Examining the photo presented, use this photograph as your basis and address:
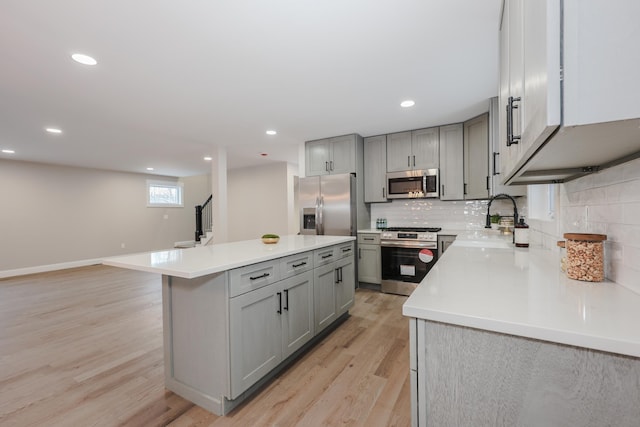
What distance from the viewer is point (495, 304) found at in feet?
2.76

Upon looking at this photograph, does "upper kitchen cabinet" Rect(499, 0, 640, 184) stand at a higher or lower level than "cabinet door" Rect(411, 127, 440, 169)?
lower

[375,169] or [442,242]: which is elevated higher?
[375,169]

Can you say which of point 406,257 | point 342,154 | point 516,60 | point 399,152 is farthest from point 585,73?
point 342,154

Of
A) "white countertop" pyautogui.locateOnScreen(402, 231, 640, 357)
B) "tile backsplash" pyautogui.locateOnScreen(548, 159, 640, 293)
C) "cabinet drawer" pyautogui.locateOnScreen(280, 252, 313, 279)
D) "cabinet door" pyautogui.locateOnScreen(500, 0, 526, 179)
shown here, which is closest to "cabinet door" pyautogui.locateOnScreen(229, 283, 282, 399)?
"cabinet drawer" pyautogui.locateOnScreen(280, 252, 313, 279)

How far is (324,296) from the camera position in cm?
256

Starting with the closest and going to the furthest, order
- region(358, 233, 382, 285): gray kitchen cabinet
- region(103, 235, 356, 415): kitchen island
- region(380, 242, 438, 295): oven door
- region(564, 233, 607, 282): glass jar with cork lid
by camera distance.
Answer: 1. region(564, 233, 607, 282): glass jar with cork lid
2. region(103, 235, 356, 415): kitchen island
3. region(380, 242, 438, 295): oven door
4. region(358, 233, 382, 285): gray kitchen cabinet

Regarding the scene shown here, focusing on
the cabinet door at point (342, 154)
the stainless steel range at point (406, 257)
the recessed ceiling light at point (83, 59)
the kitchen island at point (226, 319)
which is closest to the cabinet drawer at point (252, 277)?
the kitchen island at point (226, 319)

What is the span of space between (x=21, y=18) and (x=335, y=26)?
1.89m

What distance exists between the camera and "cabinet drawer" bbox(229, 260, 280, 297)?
5.39ft

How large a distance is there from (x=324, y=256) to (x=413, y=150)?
2409 mm

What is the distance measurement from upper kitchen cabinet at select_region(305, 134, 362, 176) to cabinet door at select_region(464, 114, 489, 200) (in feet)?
4.93

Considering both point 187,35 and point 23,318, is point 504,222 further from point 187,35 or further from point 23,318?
point 23,318

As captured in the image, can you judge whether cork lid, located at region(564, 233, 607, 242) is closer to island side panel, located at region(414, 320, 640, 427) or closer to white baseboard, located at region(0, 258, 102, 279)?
island side panel, located at region(414, 320, 640, 427)

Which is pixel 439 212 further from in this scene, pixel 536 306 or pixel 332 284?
pixel 536 306
